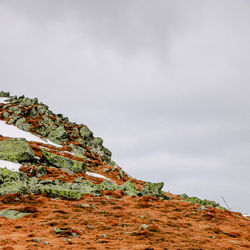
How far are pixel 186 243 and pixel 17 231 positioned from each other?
6.96 metres

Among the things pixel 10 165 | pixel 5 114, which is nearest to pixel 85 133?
pixel 5 114

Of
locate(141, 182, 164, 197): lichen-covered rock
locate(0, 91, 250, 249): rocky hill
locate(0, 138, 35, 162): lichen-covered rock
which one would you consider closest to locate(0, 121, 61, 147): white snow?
locate(0, 138, 35, 162): lichen-covered rock

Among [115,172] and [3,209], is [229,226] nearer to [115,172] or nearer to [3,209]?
[3,209]

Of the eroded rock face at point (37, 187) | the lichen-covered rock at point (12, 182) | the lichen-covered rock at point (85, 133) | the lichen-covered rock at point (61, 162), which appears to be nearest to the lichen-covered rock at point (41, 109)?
the lichen-covered rock at point (85, 133)

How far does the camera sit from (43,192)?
1423 centimetres

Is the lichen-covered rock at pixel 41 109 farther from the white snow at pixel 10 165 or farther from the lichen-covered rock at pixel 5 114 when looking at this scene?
the white snow at pixel 10 165

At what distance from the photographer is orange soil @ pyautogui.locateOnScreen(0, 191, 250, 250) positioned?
312 inches

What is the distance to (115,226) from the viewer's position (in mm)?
10047

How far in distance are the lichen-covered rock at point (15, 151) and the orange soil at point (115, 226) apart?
7538 mm

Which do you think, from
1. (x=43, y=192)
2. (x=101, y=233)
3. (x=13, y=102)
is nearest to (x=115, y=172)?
(x=43, y=192)

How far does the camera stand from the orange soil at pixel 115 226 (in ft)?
26.0

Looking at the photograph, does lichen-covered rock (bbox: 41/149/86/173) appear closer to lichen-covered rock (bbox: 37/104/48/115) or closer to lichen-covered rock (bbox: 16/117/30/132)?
lichen-covered rock (bbox: 16/117/30/132)

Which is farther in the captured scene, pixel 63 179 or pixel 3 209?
pixel 63 179

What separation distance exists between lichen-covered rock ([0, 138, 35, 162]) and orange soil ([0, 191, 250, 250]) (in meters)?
7.54
